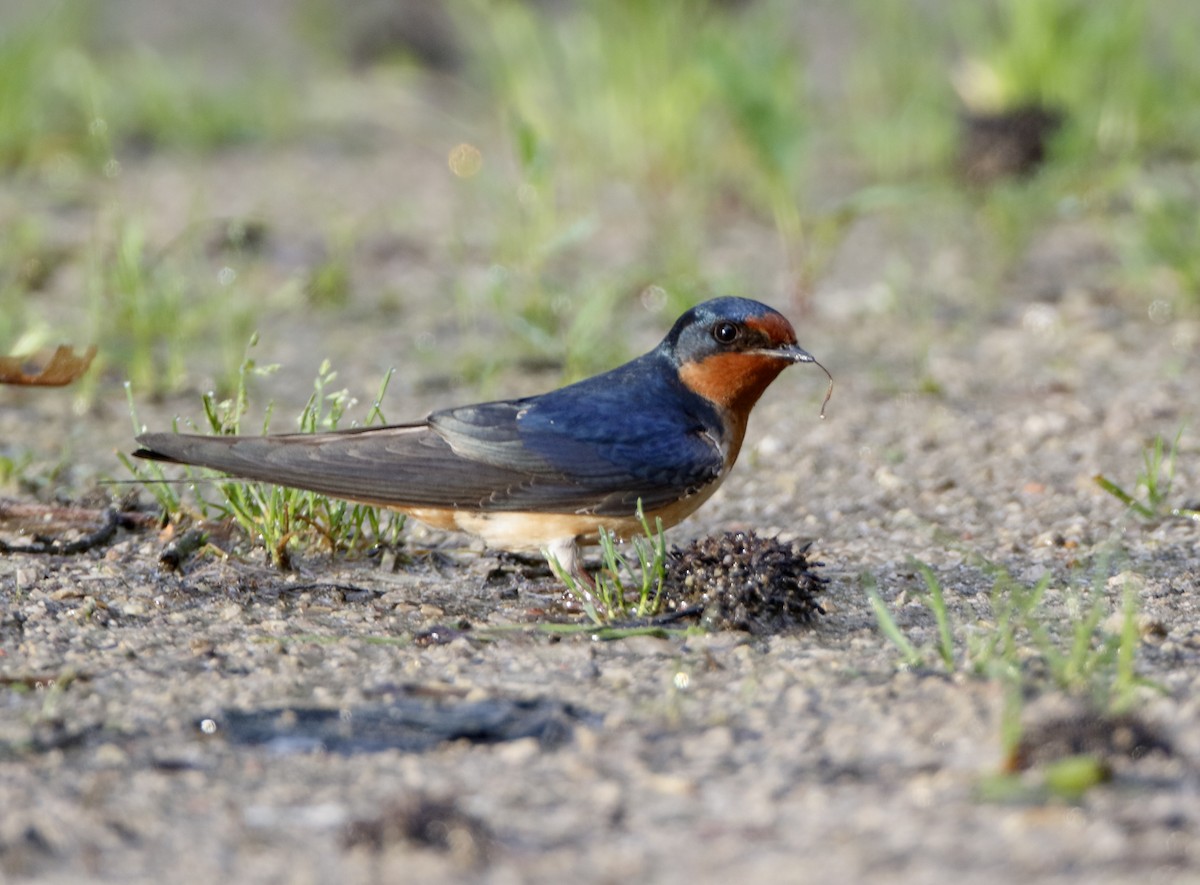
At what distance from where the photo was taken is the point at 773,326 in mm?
3756

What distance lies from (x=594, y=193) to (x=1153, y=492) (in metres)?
4.03

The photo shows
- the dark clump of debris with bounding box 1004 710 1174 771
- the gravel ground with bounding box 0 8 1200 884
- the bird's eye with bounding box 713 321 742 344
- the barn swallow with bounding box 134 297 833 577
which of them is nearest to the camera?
the gravel ground with bounding box 0 8 1200 884

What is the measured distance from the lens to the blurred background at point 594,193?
18.0 feet

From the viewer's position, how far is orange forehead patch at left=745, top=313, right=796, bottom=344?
3.75 metres

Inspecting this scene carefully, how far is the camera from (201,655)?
9.86 feet

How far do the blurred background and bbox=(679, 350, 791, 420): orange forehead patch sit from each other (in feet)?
3.57

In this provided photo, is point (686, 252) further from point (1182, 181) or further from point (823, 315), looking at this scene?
point (1182, 181)

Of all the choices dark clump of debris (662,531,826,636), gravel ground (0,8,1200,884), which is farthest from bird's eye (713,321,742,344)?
dark clump of debris (662,531,826,636)

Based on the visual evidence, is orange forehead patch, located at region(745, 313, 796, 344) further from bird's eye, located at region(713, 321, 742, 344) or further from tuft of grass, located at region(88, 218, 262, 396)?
tuft of grass, located at region(88, 218, 262, 396)

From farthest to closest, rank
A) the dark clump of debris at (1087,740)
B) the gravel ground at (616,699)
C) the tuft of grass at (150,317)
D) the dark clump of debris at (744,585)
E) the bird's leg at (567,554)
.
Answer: the tuft of grass at (150,317) < the bird's leg at (567,554) < the dark clump of debris at (744,585) < the dark clump of debris at (1087,740) < the gravel ground at (616,699)

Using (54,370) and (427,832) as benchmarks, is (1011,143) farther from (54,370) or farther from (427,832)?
(427,832)

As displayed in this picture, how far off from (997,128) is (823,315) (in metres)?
1.42

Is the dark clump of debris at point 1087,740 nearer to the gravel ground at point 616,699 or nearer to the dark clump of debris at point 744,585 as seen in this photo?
the gravel ground at point 616,699

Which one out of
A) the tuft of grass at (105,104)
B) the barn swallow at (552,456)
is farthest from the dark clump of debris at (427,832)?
the tuft of grass at (105,104)
